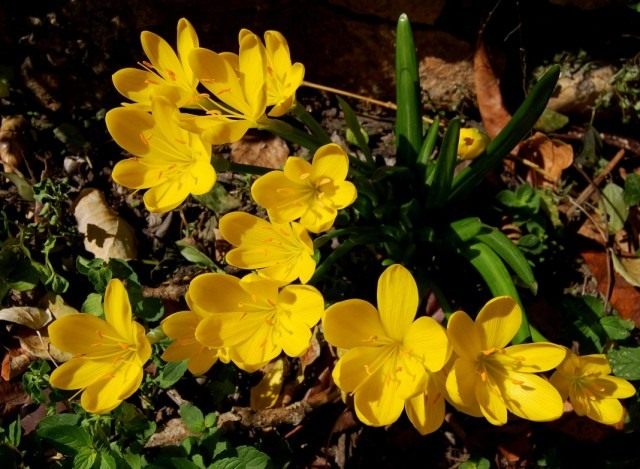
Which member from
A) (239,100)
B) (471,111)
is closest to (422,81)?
(471,111)

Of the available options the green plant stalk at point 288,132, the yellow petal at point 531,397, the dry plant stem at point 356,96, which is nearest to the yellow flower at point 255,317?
the green plant stalk at point 288,132

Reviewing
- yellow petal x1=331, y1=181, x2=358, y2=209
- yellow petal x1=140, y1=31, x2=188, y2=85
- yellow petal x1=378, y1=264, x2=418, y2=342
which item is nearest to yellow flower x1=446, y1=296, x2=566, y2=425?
yellow petal x1=378, y1=264, x2=418, y2=342

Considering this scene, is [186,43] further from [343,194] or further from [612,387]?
[612,387]

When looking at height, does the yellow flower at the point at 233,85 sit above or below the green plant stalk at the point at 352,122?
above

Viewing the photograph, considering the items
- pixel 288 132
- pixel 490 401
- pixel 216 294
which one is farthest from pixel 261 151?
pixel 490 401

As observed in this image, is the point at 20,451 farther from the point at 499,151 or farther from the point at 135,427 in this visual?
the point at 499,151

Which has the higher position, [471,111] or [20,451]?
[471,111]

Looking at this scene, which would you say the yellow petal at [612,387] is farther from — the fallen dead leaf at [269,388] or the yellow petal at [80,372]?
the yellow petal at [80,372]
